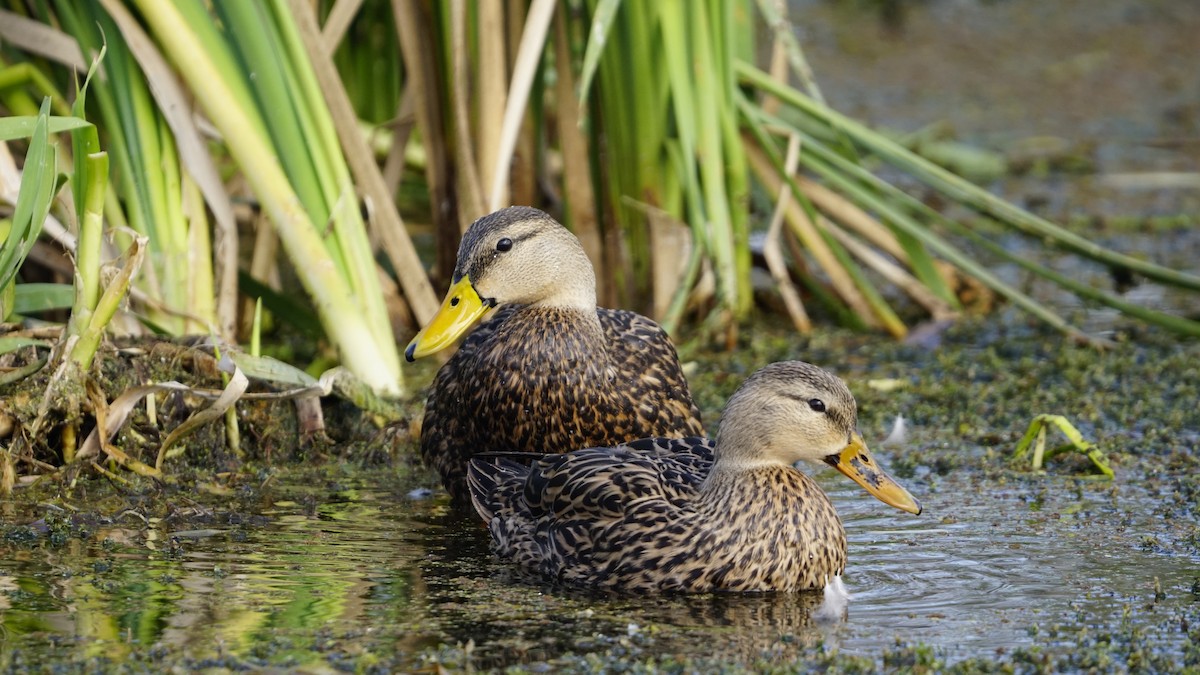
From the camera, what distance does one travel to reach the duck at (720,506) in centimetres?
455

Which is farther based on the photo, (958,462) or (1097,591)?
(958,462)

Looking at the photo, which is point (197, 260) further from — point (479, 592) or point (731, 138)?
point (479, 592)

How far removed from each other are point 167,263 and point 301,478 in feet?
3.52

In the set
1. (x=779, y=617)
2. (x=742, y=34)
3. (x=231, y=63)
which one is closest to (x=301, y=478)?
(x=231, y=63)

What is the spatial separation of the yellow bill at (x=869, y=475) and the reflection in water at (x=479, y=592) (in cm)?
18

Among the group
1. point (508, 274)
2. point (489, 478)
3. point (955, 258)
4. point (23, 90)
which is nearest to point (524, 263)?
point (508, 274)

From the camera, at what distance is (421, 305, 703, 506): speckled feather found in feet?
17.4

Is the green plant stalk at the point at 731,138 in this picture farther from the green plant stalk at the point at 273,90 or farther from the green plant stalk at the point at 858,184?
the green plant stalk at the point at 273,90

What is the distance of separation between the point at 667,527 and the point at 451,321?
1199 millimetres

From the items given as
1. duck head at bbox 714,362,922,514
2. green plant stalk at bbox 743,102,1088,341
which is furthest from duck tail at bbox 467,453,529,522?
green plant stalk at bbox 743,102,1088,341

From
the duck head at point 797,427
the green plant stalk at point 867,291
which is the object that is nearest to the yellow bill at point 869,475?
the duck head at point 797,427

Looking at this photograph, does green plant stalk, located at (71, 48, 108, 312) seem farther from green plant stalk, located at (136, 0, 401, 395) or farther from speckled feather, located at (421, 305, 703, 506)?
speckled feather, located at (421, 305, 703, 506)

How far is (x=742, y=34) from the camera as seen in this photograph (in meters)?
7.60

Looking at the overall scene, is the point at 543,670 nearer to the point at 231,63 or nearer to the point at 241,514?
the point at 241,514
